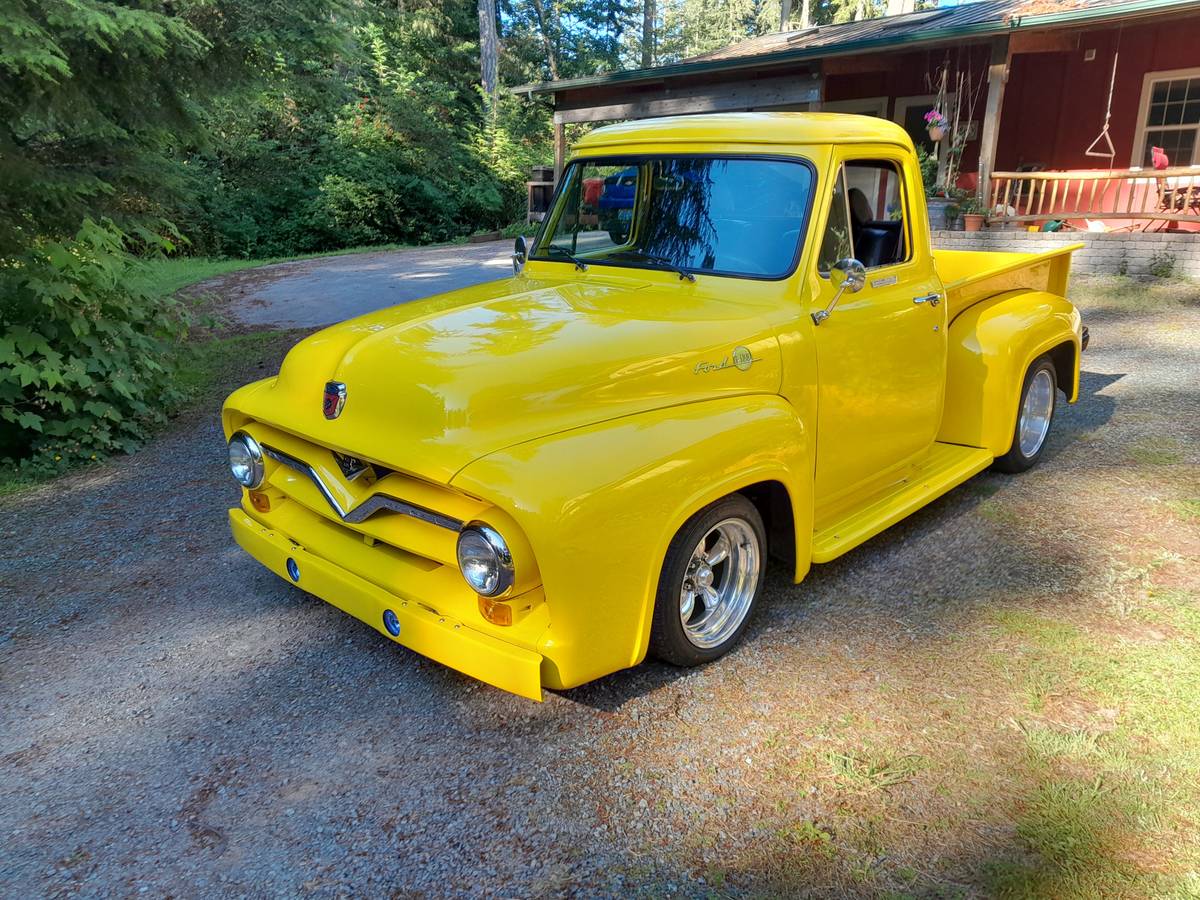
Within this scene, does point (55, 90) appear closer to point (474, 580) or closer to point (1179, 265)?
point (474, 580)

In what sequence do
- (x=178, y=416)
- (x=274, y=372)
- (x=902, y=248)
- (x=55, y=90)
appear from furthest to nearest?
1. (x=274, y=372)
2. (x=178, y=416)
3. (x=55, y=90)
4. (x=902, y=248)

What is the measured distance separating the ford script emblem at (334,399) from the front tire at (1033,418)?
3826mm

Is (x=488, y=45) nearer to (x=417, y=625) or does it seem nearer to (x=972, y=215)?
(x=972, y=215)

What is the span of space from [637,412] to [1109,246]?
11.1 meters

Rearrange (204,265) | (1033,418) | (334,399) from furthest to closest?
1. (204,265)
2. (1033,418)
3. (334,399)

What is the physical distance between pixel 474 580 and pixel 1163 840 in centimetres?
220

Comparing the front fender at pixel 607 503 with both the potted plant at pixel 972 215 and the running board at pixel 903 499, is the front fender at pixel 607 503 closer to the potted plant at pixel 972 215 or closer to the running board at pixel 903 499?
the running board at pixel 903 499

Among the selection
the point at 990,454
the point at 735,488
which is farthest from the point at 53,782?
the point at 990,454

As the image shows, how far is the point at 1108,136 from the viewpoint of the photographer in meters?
13.8

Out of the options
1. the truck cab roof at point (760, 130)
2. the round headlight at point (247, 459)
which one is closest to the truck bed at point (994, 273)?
the truck cab roof at point (760, 130)

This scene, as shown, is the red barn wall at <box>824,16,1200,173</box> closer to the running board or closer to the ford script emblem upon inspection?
the running board

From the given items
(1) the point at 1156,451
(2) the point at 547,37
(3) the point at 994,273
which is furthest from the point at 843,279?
(2) the point at 547,37

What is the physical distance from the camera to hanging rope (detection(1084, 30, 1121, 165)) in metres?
13.3

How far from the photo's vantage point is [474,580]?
104 inches
